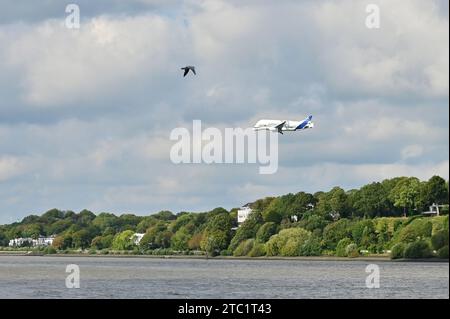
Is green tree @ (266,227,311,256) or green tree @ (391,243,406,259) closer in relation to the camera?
green tree @ (391,243,406,259)

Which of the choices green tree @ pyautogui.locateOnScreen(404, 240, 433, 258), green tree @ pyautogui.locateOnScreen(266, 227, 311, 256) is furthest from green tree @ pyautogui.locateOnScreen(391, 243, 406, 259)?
green tree @ pyautogui.locateOnScreen(266, 227, 311, 256)

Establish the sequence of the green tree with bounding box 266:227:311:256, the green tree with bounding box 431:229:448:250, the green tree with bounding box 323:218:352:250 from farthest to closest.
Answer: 1. the green tree with bounding box 266:227:311:256
2. the green tree with bounding box 323:218:352:250
3. the green tree with bounding box 431:229:448:250

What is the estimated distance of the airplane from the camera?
12475 centimetres

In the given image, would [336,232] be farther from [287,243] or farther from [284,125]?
[284,125]

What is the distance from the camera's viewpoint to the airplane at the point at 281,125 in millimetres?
124750

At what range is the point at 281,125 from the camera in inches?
4931

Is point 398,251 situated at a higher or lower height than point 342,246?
lower

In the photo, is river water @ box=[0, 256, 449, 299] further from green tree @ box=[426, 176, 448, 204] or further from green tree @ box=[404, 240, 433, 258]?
green tree @ box=[426, 176, 448, 204]

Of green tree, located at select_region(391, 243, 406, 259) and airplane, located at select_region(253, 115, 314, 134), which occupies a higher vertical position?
airplane, located at select_region(253, 115, 314, 134)

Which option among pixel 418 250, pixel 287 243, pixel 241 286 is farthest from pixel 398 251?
pixel 241 286

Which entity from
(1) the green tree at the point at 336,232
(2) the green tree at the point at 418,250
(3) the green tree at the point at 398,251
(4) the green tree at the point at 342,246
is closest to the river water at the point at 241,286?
(2) the green tree at the point at 418,250

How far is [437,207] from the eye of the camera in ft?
641

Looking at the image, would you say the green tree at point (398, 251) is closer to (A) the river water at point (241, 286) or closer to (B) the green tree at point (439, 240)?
(B) the green tree at point (439, 240)
